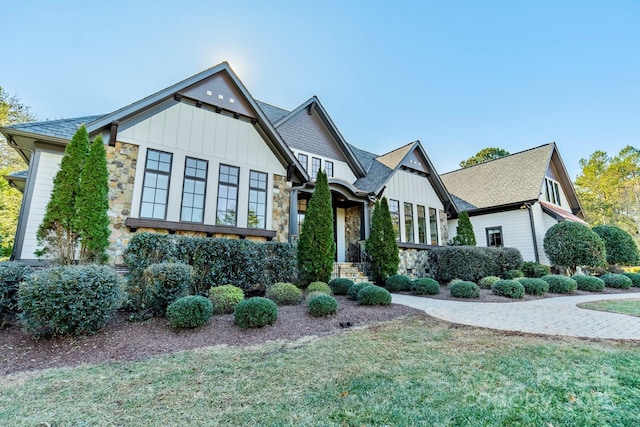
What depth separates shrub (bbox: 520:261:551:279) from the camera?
512 inches

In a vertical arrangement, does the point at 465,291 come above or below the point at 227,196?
below

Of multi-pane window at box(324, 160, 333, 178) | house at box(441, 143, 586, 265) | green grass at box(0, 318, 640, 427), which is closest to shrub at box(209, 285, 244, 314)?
green grass at box(0, 318, 640, 427)

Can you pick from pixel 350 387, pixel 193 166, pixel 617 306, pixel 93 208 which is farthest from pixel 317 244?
pixel 617 306

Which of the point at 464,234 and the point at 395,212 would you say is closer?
the point at 395,212

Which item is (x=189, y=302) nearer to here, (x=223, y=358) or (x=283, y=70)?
(x=223, y=358)

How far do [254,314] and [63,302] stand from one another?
2.82 m

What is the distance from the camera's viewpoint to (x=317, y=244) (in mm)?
9188

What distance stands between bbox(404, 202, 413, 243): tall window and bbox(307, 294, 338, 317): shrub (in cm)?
848

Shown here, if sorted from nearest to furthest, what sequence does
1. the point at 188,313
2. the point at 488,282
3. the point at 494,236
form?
the point at 188,313
the point at 488,282
the point at 494,236

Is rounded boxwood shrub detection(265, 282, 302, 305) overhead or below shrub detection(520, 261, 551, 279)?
below

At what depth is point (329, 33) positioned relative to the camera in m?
11.6

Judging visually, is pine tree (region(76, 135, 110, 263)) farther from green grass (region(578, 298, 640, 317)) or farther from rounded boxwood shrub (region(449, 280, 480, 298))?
green grass (region(578, 298, 640, 317))

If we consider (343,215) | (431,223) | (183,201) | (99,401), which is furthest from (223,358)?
(431,223)

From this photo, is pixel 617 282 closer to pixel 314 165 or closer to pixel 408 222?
pixel 408 222
